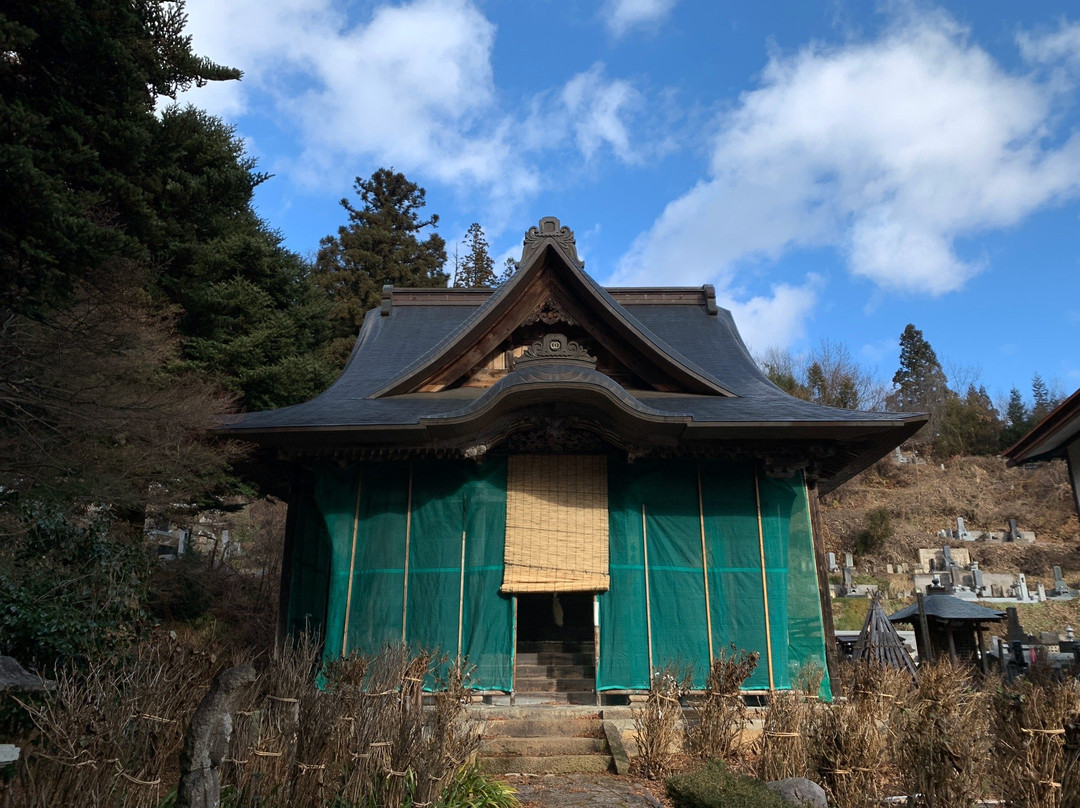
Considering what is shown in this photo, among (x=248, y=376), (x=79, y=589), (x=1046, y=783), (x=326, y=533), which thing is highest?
(x=248, y=376)

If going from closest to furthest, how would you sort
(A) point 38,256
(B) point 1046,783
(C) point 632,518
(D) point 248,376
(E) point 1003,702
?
(B) point 1046,783
(E) point 1003,702
(A) point 38,256
(C) point 632,518
(D) point 248,376

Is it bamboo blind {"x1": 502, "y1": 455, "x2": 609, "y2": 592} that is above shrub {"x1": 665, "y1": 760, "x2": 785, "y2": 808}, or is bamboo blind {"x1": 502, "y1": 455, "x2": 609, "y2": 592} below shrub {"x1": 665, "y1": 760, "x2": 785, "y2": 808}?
above

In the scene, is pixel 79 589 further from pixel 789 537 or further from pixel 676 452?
pixel 789 537

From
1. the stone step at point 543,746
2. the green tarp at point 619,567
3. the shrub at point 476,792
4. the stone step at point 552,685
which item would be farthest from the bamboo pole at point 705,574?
the shrub at point 476,792

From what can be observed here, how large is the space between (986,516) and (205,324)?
43.8 m

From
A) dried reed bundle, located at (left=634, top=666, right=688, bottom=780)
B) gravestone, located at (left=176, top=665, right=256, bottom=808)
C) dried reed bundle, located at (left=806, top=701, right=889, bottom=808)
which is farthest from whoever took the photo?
dried reed bundle, located at (left=634, top=666, right=688, bottom=780)

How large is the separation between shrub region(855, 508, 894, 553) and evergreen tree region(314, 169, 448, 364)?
84.8ft

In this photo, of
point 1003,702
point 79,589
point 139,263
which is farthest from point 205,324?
point 1003,702

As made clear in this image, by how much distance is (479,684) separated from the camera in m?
9.57

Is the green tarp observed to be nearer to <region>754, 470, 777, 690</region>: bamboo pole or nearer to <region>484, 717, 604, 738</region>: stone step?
<region>754, 470, 777, 690</region>: bamboo pole

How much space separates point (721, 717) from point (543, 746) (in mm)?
1880

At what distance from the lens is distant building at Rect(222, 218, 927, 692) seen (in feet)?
32.1

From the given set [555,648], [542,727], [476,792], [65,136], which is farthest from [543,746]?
[65,136]

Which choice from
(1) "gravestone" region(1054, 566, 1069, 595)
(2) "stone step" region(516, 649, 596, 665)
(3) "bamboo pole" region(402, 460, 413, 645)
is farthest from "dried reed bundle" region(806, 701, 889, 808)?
(1) "gravestone" region(1054, 566, 1069, 595)
